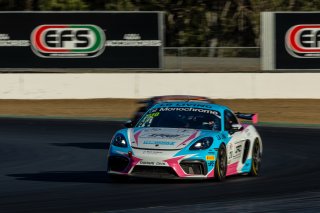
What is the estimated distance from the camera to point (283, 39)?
111 ft

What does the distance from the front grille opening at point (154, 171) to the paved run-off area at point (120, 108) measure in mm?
15734

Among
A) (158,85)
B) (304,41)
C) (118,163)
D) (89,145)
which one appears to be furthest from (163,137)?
(304,41)

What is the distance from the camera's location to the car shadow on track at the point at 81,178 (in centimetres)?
1314

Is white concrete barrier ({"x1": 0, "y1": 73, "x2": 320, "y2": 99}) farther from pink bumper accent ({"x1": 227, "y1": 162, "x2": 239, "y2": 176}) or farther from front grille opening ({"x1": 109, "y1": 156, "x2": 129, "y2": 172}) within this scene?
front grille opening ({"x1": 109, "y1": 156, "x2": 129, "y2": 172})

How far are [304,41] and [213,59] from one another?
130 inches

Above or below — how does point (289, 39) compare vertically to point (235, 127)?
below

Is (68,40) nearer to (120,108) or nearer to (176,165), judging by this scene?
(120,108)

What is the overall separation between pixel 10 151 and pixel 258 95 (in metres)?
15.0

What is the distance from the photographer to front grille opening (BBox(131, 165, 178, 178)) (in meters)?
12.5

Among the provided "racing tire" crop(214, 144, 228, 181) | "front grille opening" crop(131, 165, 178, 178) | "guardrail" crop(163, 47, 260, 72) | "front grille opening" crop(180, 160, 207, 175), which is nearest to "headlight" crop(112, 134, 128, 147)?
"front grille opening" crop(131, 165, 178, 178)

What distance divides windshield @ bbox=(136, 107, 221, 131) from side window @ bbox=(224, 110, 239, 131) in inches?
6.8

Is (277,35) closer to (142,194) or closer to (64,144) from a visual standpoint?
(64,144)

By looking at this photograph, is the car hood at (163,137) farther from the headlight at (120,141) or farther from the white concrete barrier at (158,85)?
the white concrete barrier at (158,85)

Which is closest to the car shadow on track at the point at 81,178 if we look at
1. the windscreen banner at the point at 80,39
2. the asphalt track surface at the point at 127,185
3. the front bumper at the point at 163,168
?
the asphalt track surface at the point at 127,185
